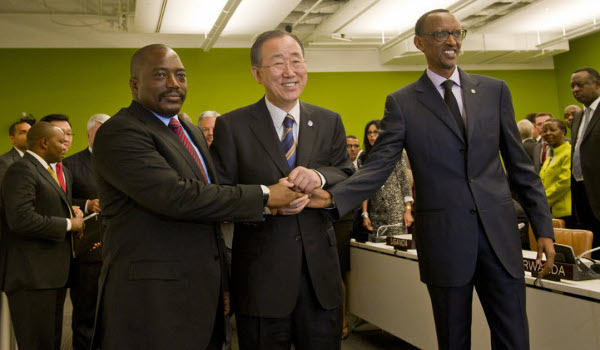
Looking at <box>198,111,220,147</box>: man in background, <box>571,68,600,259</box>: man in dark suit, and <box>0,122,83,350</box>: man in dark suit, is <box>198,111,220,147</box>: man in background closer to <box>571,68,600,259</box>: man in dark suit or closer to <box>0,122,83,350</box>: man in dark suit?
<box>0,122,83,350</box>: man in dark suit

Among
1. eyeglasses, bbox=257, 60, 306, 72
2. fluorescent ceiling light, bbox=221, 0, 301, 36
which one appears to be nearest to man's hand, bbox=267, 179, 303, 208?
eyeglasses, bbox=257, 60, 306, 72

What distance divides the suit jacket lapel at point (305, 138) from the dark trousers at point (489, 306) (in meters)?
0.69

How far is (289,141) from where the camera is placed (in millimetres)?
1956

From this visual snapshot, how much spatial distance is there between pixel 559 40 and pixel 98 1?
7.68 metres

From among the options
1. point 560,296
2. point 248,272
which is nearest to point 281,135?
point 248,272

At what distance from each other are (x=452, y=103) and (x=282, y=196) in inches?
30.9

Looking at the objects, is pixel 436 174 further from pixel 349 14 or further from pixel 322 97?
pixel 322 97

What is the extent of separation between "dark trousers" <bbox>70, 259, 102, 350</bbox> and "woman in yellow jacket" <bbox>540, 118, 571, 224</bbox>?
4245 millimetres

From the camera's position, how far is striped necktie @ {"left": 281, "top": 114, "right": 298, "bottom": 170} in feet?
6.38

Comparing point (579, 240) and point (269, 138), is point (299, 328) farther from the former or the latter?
point (579, 240)

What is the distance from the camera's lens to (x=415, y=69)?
10.5 m

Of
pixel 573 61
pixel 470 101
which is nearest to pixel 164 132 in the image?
pixel 470 101

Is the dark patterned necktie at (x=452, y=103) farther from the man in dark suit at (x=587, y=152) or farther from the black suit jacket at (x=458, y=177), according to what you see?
the man in dark suit at (x=587, y=152)

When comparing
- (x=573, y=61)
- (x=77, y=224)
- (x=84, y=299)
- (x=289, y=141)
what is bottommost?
(x=84, y=299)
